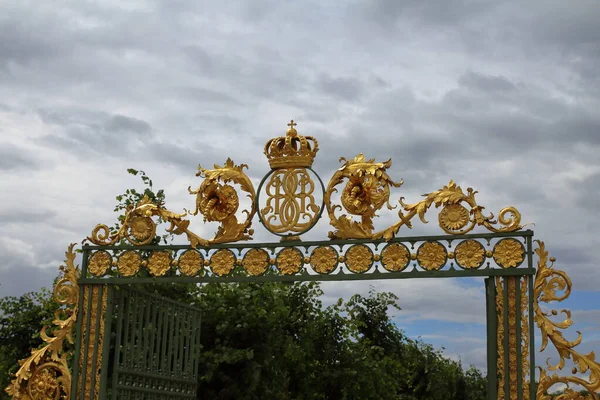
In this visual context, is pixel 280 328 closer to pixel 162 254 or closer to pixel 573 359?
pixel 162 254

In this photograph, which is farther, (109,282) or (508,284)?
(109,282)

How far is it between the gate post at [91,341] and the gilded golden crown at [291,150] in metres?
1.69

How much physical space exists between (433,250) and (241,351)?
3.98 meters

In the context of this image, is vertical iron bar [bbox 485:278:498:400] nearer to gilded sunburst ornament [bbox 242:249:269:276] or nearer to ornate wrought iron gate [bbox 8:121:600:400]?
ornate wrought iron gate [bbox 8:121:600:400]

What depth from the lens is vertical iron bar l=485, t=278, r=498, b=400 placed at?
587 cm

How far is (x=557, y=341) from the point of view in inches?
228

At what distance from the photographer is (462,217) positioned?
20.1ft

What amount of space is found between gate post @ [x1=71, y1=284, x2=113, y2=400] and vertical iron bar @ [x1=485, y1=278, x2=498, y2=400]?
2864 mm

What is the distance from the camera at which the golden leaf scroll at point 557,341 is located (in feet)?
18.7

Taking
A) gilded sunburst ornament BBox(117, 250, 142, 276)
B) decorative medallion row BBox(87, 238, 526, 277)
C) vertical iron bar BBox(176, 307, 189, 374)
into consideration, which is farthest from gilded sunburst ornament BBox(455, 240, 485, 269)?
vertical iron bar BBox(176, 307, 189, 374)

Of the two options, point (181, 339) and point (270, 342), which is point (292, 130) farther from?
point (270, 342)

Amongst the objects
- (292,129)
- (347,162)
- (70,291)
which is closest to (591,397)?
(347,162)

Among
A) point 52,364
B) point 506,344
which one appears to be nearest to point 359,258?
point 506,344

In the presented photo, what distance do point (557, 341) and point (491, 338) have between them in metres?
0.44
